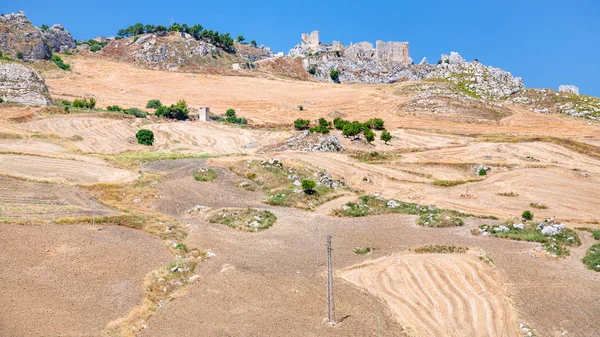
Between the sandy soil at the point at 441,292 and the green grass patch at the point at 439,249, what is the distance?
0.50 metres

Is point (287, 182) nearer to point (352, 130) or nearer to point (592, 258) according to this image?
point (592, 258)

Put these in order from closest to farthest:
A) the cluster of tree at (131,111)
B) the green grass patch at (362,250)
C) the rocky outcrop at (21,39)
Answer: the green grass patch at (362,250) → the cluster of tree at (131,111) → the rocky outcrop at (21,39)

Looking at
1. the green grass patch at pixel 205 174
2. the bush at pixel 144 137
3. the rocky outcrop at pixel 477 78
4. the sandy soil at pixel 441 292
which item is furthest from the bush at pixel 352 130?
the rocky outcrop at pixel 477 78

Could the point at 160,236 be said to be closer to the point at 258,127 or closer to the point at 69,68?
the point at 258,127

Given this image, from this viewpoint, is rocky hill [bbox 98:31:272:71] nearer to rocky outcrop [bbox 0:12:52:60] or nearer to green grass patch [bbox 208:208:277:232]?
rocky outcrop [bbox 0:12:52:60]

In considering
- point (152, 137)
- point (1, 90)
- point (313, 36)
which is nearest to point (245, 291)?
point (152, 137)

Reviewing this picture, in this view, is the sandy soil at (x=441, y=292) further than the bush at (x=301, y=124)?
No

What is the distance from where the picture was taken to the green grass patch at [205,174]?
42.3 metres

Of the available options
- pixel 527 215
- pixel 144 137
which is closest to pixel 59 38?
pixel 144 137

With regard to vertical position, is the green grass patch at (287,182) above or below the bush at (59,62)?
below

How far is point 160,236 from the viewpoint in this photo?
27.9 meters

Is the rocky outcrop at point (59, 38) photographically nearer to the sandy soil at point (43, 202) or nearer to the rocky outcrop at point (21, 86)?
the rocky outcrop at point (21, 86)

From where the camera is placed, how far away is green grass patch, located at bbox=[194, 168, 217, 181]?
139ft

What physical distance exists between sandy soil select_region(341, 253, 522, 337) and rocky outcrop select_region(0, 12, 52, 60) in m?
103
